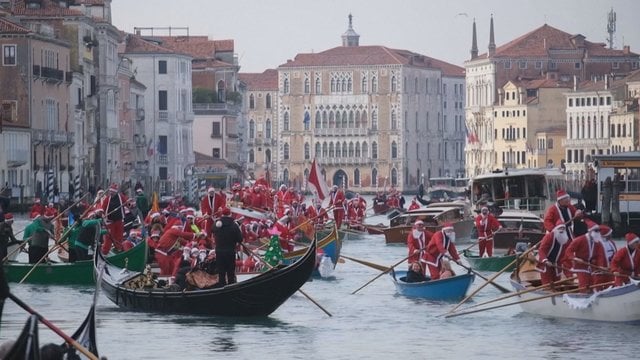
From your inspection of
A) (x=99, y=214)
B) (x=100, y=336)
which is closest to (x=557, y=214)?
(x=100, y=336)

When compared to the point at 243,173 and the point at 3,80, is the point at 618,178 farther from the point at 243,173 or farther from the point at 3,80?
the point at 243,173

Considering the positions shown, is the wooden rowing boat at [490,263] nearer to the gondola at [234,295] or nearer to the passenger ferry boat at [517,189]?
the gondola at [234,295]

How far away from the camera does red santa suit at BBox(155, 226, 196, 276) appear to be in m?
26.1

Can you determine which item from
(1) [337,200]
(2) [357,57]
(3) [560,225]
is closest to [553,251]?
(3) [560,225]

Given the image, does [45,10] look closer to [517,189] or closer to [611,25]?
[517,189]

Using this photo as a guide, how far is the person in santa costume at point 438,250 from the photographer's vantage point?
2667 cm

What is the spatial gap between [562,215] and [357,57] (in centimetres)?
11461

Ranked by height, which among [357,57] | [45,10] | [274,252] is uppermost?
[357,57]

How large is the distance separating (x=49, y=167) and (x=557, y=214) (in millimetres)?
43620

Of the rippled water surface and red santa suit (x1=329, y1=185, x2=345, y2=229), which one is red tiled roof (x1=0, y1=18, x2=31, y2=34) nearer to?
red santa suit (x1=329, y1=185, x2=345, y2=229)

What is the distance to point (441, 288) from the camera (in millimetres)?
27000

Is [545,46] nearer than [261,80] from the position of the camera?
Yes

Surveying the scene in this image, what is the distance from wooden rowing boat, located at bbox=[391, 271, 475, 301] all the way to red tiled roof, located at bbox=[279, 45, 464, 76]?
363ft

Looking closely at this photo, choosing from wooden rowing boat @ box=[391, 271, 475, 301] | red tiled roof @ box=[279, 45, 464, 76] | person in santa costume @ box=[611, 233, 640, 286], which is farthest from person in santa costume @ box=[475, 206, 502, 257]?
red tiled roof @ box=[279, 45, 464, 76]
